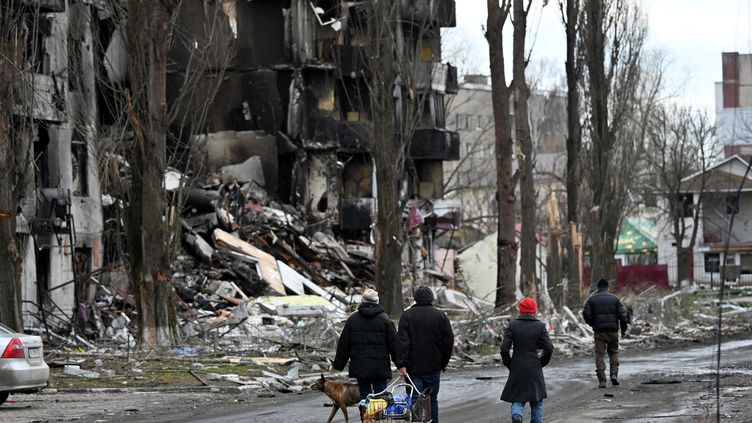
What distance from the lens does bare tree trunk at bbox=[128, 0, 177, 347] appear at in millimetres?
26000

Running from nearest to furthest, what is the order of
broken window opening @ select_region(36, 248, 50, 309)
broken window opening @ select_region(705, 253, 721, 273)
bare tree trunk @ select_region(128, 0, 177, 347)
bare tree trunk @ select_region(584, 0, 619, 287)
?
bare tree trunk @ select_region(128, 0, 177, 347) < broken window opening @ select_region(36, 248, 50, 309) < bare tree trunk @ select_region(584, 0, 619, 287) < broken window opening @ select_region(705, 253, 721, 273)

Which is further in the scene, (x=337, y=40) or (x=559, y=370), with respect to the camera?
(x=337, y=40)

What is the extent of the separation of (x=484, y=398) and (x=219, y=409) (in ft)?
13.0

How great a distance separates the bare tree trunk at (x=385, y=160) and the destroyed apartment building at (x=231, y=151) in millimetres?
513

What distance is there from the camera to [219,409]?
1858 cm

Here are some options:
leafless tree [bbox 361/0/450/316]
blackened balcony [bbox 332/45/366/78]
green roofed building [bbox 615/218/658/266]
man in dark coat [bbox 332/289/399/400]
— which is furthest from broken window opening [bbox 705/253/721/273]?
man in dark coat [bbox 332/289/399/400]

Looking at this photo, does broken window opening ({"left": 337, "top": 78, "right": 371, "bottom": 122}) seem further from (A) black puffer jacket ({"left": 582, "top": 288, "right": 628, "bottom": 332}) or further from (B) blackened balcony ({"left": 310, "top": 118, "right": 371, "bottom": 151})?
(A) black puffer jacket ({"left": 582, "top": 288, "right": 628, "bottom": 332})

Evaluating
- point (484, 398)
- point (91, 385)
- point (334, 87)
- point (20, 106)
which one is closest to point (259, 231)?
point (334, 87)

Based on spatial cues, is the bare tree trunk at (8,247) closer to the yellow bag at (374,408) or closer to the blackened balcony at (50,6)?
the blackened balcony at (50,6)

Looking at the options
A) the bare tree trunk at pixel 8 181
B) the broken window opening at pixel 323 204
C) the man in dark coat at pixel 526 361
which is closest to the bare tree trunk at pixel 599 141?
the broken window opening at pixel 323 204

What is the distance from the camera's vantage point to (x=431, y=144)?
187 ft

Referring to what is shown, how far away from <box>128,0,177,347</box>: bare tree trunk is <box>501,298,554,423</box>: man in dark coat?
13335mm

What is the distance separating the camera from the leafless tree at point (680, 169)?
250 feet

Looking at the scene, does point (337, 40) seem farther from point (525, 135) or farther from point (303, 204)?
point (525, 135)
